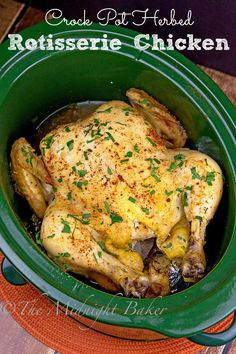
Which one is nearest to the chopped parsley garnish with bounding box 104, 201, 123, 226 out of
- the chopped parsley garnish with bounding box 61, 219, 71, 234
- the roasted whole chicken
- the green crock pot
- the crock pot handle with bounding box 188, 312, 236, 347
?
the roasted whole chicken

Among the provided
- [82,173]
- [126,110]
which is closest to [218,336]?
[82,173]

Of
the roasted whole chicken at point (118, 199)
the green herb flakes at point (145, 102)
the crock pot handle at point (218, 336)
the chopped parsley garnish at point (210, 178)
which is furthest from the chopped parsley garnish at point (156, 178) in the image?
the crock pot handle at point (218, 336)

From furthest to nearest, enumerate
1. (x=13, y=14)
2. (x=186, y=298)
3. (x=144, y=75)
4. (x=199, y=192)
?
(x=13, y=14), (x=144, y=75), (x=199, y=192), (x=186, y=298)

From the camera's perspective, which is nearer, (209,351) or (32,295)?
(32,295)

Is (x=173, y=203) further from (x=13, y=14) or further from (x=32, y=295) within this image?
(x=13, y=14)

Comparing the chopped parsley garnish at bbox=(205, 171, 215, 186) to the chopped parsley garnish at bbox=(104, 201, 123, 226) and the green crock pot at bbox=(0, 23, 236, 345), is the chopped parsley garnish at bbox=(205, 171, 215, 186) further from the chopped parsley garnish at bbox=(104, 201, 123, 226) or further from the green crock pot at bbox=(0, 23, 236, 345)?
the chopped parsley garnish at bbox=(104, 201, 123, 226)

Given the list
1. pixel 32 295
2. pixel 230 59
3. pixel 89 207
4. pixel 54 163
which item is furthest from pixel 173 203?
pixel 230 59

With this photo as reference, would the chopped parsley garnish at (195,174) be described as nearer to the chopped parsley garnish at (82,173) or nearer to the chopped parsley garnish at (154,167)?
the chopped parsley garnish at (154,167)
